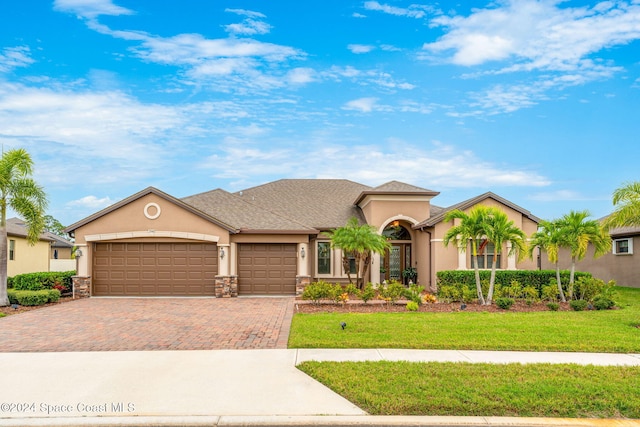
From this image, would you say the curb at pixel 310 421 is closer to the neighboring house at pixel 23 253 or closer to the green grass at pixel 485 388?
the green grass at pixel 485 388

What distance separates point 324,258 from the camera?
A: 2206cm

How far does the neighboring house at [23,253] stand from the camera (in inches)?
981

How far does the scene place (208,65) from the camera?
17.6 metres

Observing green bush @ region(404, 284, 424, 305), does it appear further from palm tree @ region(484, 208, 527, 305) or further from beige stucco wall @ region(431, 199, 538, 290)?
beige stucco wall @ region(431, 199, 538, 290)

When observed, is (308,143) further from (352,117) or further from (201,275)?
(201,275)

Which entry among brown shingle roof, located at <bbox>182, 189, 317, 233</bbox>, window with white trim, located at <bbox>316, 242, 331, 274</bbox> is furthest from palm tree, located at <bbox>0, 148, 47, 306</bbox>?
window with white trim, located at <bbox>316, 242, 331, 274</bbox>

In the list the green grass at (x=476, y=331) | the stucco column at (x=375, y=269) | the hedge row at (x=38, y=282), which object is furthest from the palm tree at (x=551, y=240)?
the hedge row at (x=38, y=282)

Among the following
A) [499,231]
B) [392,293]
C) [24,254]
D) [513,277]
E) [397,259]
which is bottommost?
[392,293]

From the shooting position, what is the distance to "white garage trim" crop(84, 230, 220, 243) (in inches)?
740

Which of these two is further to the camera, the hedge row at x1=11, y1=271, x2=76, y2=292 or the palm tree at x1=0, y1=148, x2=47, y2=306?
the hedge row at x1=11, y1=271, x2=76, y2=292

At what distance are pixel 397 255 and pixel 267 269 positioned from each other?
7.24 metres

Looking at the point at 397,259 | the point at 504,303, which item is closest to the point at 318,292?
the point at 504,303

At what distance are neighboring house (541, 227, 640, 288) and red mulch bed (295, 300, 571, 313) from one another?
1081 centimetres

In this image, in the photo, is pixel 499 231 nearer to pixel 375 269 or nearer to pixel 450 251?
pixel 450 251
